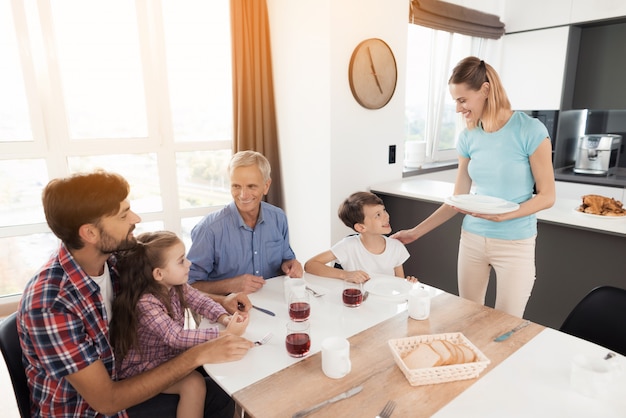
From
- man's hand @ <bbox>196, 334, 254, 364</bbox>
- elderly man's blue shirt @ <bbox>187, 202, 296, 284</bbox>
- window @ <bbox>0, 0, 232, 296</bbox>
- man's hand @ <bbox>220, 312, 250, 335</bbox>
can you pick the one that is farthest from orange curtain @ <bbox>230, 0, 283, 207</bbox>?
man's hand @ <bbox>196, 334, 254, 364</bbox>

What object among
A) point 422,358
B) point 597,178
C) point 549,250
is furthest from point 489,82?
point 597,178

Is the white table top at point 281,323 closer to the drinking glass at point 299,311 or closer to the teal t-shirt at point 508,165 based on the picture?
the drinking glass at point 299,311

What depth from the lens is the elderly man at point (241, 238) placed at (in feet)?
5.79

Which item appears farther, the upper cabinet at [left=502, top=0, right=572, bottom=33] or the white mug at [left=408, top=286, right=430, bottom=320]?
the upper cabinet at [left=502, top=0, right=572, bottom=33]

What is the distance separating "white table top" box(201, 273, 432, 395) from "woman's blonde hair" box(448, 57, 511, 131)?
82cm

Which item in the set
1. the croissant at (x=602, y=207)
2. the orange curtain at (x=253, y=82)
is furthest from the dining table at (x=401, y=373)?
the orange curtain at (x=253, y=82)

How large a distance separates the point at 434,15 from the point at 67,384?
3.58 metres

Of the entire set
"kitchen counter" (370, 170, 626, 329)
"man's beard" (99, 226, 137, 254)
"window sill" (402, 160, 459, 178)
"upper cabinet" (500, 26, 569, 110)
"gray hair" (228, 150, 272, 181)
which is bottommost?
"kitchen counter" (370, 170, 626, 329)

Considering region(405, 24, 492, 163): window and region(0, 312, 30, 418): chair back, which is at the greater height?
region(405, 24, 492, 163): window

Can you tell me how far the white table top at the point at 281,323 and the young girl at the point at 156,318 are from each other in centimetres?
11

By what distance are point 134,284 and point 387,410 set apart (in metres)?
0.85

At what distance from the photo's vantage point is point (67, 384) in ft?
3.64

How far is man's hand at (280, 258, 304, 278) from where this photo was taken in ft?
5.89

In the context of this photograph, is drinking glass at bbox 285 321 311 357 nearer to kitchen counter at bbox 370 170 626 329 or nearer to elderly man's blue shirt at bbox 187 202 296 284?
elderly man's blue shirt at bbox 187 202 296 284
